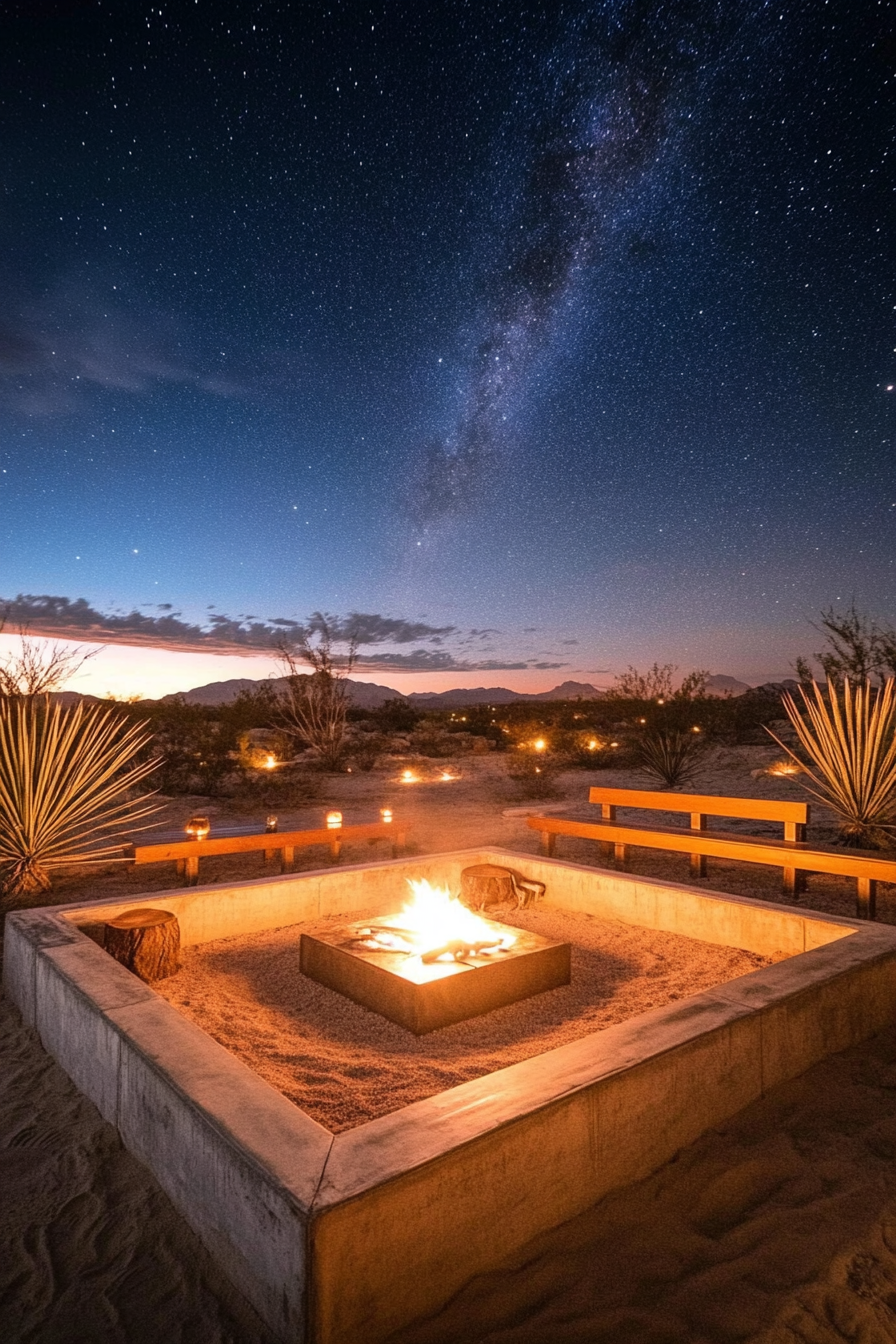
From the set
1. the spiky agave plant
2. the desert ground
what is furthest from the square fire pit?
the spiky agave plant

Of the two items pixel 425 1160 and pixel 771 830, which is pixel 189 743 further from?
pixel 425 1160

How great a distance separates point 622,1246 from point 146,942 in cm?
249

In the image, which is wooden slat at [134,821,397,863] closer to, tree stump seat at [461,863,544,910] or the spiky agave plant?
the spiky agave plant

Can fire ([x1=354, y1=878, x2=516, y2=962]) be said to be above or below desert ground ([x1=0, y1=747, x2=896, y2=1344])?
above

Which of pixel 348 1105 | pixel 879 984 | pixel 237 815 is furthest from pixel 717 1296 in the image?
pixel 237 815

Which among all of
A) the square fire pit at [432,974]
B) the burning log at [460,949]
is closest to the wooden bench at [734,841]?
the square fire pit at [432,974]

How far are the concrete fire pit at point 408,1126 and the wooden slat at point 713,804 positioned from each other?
1.90 m

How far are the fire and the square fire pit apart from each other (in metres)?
0.01

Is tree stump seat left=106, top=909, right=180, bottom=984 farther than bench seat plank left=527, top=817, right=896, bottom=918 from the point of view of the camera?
No

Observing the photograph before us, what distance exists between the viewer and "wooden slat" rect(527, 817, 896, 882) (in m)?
4.44

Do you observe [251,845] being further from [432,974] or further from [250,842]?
[432,974]

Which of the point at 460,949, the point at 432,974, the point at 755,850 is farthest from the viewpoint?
the point at 755,850

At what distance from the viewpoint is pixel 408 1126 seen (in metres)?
1.79

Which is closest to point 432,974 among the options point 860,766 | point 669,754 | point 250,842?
point 250,842
